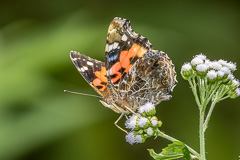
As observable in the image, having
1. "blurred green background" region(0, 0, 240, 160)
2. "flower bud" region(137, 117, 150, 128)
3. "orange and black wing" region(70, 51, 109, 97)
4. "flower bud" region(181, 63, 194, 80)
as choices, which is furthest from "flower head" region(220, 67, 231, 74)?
"blurred green background" region(0, 0, 240, 160)

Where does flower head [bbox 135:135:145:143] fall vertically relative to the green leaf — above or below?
above

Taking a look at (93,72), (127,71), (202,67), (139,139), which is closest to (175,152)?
(139,139)

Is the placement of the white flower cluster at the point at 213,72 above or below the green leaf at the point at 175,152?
above

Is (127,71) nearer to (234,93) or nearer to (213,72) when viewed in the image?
(213,72)

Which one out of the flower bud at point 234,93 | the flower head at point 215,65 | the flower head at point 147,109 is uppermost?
the flower head at point 215,65

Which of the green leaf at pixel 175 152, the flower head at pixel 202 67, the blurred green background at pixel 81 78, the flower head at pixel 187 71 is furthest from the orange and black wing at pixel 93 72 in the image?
the blurred green background at pixel 81 78

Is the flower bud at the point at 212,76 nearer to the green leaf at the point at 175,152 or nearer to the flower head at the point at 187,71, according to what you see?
the flower head at the point at 187,71

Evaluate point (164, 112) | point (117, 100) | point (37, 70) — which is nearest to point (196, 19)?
point (164, 112)

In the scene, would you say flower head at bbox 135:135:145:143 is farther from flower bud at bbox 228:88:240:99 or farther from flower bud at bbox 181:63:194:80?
flower bud at bbox 228:88:240:99
